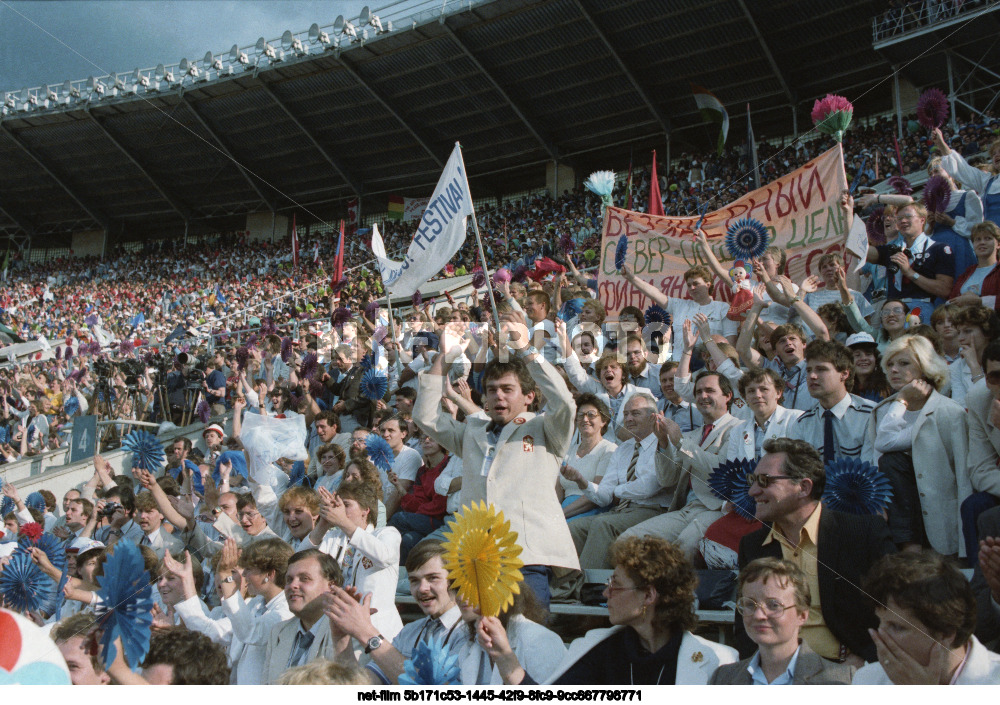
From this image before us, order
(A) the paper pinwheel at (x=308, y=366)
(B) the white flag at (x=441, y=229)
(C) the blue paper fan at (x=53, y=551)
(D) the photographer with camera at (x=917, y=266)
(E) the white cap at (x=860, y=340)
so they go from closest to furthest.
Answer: (C) the blue paper fan at (x=53, y=551)
(E) the white cap at (x=860, y=340)
(D) the photographer with camera at (x=917, y=266)
(B) the white flag at (x=441, y=229)
(A) the paper pinwheel at (x=308, y=366)

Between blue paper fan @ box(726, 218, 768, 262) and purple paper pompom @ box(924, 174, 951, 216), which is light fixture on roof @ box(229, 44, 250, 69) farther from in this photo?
purple paper pompom @ box(924, 174, 951, 216)

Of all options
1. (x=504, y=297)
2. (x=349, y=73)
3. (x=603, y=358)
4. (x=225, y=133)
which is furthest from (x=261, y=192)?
(x=603, y=358)

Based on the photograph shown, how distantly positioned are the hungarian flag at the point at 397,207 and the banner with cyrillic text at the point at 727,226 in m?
17.0

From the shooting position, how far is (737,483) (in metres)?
3.46

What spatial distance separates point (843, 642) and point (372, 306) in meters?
9.10

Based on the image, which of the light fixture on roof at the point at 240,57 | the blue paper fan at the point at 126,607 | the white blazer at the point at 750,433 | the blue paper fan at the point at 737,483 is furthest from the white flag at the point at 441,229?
the light fixture on roof at the point at 240,57

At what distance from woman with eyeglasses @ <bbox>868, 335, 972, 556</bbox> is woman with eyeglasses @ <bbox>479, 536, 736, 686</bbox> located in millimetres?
1185

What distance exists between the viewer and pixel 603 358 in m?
5.84

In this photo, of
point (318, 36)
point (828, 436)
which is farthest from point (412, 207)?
point (828, 436)

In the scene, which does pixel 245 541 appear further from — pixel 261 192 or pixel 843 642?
pixel 261 192

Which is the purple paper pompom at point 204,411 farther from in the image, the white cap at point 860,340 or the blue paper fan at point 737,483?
the blue paper fan at point 737,483

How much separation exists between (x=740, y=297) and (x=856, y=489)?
3916 millimetres

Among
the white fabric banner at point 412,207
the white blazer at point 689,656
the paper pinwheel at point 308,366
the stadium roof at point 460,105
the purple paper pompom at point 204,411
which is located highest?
the stadium roof at point 460,105

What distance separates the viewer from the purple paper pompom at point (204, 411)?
11.5m
